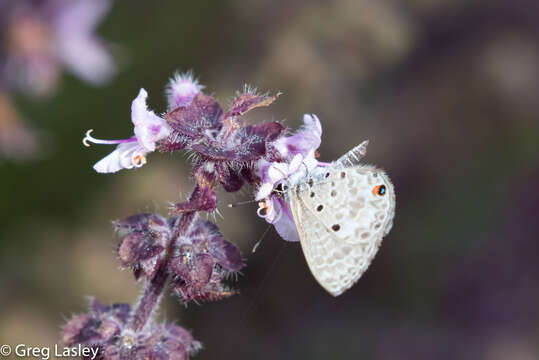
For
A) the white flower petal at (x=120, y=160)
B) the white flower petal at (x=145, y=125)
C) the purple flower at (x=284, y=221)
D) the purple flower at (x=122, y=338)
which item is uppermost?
the purple flower at (x=284, y=221)

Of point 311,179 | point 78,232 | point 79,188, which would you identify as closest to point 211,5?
point 79,188

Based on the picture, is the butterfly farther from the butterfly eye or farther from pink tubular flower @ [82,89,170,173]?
pink tubular flower @ [82,89,170,173]

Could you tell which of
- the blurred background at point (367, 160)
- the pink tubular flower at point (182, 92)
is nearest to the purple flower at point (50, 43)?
the blurred background at point (367, 160)

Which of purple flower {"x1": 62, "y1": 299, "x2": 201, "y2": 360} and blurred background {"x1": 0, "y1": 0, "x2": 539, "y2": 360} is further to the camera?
blurred background {"x1": 0, "y1": 0, "x2": 539, "y2": 360}

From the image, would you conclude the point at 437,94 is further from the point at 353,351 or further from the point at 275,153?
the point at 275,153

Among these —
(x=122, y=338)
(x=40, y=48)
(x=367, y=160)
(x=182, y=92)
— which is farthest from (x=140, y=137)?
(x=367, y=160)

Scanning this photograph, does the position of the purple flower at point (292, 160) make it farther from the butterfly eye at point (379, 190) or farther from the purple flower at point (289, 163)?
the butterfly eye at point (379, 190)

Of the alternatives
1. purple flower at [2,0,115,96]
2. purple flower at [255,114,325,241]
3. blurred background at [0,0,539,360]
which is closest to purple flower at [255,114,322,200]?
purple flower at [255,114,325,241]
